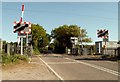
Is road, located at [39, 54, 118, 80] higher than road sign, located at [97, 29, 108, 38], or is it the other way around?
road sign, located at [97, 29, 108, 38]

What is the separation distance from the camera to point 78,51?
7262 cm

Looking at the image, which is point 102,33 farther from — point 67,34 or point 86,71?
point 67,34

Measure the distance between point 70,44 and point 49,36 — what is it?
65.7 ft

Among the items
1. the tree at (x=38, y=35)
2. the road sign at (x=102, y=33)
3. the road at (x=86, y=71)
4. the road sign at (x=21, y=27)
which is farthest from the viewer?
the tree at (x=38, y=35)

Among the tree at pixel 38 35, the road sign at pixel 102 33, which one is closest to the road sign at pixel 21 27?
the road sign at pixel 102 33

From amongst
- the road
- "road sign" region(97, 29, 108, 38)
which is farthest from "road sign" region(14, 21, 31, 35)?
"road sign" region(97, 29, 108, 38)

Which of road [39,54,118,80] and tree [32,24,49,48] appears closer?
road [39,54,118,80]

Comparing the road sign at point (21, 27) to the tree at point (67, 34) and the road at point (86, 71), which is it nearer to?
the road at point (86, 71)

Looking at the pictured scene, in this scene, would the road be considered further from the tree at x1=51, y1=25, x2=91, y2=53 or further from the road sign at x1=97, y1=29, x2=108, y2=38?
the tree at x1=51, y1=25, x2=91, y2=53

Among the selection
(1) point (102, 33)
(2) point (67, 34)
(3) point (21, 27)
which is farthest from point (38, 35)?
(3) point (21, 27)

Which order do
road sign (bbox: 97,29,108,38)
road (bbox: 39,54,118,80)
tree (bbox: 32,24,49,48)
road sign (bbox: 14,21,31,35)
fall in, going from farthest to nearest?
tree (bbox: 32,24,49,48) < road sign (bbox: 97,29,108,38) < road sign (bbox: 14,21,31,35) < road (bbox: 39,54,118,80)

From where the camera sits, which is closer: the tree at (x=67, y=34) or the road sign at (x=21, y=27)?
the road sign at (x=21, y=27)

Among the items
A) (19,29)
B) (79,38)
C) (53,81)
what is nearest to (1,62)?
(19,29)

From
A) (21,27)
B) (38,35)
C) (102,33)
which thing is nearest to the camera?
(21,27)
